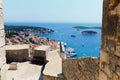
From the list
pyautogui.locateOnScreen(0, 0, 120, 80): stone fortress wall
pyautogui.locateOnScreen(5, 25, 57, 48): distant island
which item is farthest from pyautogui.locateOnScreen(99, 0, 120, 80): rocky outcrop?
pyautogui.locateOnScreen(5, 25, 57, 48): distant island

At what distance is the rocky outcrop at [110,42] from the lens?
2618 millimetres

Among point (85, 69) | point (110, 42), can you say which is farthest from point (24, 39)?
point (110, 42)

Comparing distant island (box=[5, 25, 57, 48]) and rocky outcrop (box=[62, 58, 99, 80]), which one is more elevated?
rocky outcrop (box=[62, 58, 99, 80])

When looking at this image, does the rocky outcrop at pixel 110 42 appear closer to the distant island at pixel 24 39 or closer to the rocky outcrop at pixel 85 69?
the rocky outcrop at pixel 85 69

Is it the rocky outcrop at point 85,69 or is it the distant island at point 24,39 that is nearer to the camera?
the rocky outcrop at point 85,69

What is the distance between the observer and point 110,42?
287cm

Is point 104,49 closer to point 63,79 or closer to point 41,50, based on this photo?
point 63,79

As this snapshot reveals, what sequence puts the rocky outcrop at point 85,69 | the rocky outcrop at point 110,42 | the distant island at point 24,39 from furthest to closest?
the distant island at point 24,39 < the rocky outcrop at point 85,69 < the rocky outcrop at point 110,42

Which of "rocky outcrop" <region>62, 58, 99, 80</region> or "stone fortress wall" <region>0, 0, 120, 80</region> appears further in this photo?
"rocky outcrop" <region>62, 58, 99, 80</region>

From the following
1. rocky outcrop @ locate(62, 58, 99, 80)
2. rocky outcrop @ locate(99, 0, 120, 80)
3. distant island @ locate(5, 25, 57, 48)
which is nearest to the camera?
rocky outcrop @ locate(99, 0, 120, 80)

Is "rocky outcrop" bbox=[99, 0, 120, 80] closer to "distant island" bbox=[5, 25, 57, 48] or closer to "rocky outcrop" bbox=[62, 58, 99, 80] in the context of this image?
"rocky outcrop" bbox=[62, 58, 99, 80]

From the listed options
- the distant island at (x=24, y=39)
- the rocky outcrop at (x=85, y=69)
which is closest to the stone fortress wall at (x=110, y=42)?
the rocky outcrop at (x=85, y=69)

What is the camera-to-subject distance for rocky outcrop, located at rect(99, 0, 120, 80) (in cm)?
262

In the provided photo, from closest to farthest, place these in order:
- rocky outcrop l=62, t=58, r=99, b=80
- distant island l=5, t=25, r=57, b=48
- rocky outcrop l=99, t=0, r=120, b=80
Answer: rocky outcrop l=99, t=0, r=120, b=80
rocky outcrop l=62, t=58, r=99, b=80
distant island l=5, t=25, r=57, b=48
